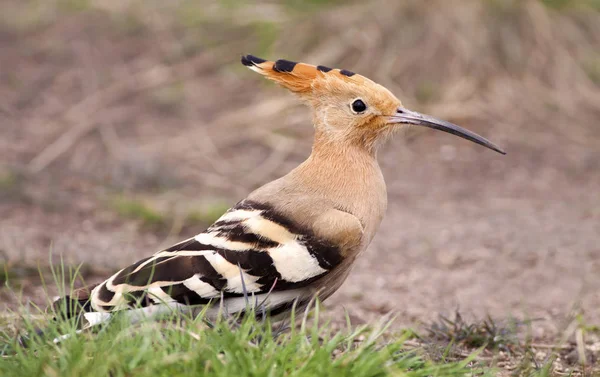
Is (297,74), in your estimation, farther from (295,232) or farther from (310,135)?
(310,135)

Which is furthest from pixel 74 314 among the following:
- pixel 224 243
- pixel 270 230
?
pixel 270 230

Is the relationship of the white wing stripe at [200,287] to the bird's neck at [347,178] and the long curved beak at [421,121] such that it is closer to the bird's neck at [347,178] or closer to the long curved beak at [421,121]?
the bird's neck at [347,178]

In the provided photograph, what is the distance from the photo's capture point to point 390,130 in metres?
2.66

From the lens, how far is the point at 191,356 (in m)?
1.88

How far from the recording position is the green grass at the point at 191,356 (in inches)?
73.9

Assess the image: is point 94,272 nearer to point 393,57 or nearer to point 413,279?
point 413,279

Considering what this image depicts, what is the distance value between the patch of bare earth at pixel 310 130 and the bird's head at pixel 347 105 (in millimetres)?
895

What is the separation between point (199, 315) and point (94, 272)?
1389mm

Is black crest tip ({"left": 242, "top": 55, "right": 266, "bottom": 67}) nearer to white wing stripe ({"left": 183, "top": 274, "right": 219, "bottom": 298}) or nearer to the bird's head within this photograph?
the bird's head

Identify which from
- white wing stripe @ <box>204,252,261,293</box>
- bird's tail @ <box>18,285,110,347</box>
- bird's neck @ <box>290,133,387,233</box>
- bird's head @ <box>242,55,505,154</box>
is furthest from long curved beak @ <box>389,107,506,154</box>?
bird's tail @ <box>18,285,110,347</box>

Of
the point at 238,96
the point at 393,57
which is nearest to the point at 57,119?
the point at 238,96

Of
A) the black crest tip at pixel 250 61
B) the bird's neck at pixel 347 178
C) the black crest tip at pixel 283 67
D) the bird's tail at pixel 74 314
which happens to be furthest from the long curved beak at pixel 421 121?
the bird's tail at pixel 74 314

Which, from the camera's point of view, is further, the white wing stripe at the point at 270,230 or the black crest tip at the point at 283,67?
the black crest tip at the point at 283,67

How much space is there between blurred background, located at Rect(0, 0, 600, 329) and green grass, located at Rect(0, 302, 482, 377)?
1187 millimetres
